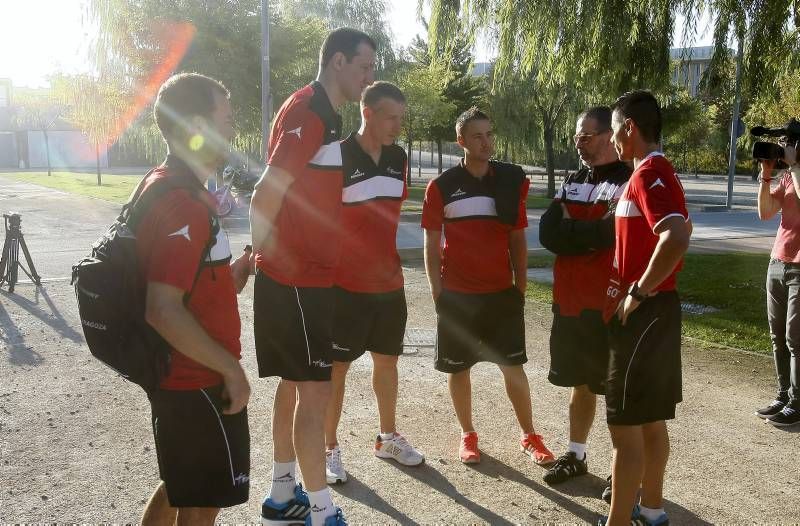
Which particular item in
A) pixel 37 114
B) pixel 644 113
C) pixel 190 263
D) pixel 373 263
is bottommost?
pixel 373 263

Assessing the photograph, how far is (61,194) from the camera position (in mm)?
31016

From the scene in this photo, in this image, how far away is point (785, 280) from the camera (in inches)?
208

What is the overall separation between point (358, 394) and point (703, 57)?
6.17 m

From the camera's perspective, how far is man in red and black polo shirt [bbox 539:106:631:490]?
4117mm

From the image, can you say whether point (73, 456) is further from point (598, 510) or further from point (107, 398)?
point (598, 510)

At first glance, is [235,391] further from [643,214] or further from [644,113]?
[644,113]

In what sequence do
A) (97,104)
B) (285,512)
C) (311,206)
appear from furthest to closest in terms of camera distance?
1. (97,104)
2. (285,512)
3. (311,206)

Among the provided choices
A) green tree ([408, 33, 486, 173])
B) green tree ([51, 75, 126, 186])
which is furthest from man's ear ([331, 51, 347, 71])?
green tree ([408, 33, 486, 173])

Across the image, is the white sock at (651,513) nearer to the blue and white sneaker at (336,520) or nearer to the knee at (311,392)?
the blue and white sneaker at (336,520)

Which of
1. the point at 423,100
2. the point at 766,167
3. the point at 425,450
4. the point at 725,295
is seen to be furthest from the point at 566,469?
the point at 423,100

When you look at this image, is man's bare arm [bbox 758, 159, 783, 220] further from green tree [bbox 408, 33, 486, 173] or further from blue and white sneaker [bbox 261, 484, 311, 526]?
green tree [bbox 408, 33, 486, 173]

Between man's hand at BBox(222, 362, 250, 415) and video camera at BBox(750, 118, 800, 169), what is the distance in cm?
377

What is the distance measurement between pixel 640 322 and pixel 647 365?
0.19 metres

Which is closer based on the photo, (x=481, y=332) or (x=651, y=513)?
(x=651, y=513)
